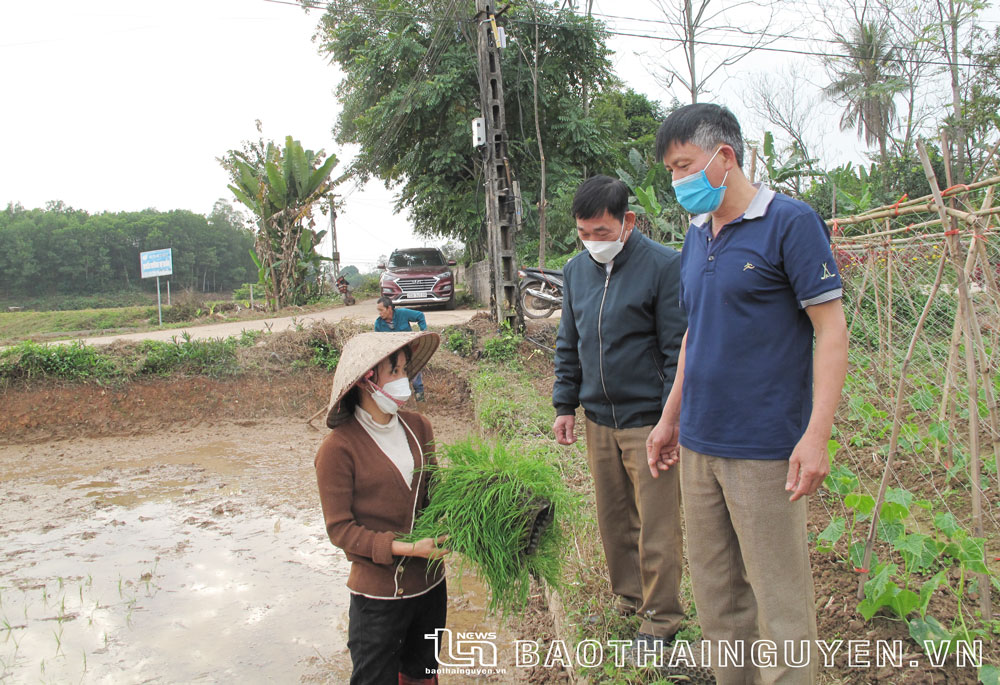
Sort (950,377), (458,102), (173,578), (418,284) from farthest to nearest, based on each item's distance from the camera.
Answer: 1. (458,102)
2. (418,284)
3. (173,578)
4. (950,377)

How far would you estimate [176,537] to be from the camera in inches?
202

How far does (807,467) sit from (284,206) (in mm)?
16308

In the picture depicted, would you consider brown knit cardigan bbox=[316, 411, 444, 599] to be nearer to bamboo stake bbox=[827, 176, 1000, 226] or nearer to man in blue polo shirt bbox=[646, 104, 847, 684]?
man in blue polo shirt bbox=[646, 104, 847, 684]

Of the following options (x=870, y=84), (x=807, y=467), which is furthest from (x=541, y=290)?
(x=870, y=84)

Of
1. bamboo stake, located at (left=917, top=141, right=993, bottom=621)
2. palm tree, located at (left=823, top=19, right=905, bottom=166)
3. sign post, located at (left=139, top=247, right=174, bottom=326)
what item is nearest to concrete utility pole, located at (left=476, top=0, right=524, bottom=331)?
bamboo stake, located at (left=917, top=141, right=993, bottom=621)

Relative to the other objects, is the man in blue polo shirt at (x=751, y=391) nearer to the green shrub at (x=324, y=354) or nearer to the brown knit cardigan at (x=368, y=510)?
the brown knit cardigan at (x=368, y=510)

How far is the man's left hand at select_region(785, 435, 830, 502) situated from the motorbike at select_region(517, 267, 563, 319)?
27.6 ft

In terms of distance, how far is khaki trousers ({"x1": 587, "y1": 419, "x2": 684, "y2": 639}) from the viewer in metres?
2.27

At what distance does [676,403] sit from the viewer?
1.99 metres

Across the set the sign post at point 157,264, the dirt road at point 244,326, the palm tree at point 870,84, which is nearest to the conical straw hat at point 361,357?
the dirt road at point 244,326

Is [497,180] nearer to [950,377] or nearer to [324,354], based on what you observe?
[324,354]

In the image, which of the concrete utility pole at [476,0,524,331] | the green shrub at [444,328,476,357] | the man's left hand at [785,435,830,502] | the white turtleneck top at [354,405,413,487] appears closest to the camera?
the man's left hand at [785,435,830,502]

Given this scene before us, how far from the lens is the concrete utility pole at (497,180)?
8906mm

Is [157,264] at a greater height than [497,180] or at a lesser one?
lesser
